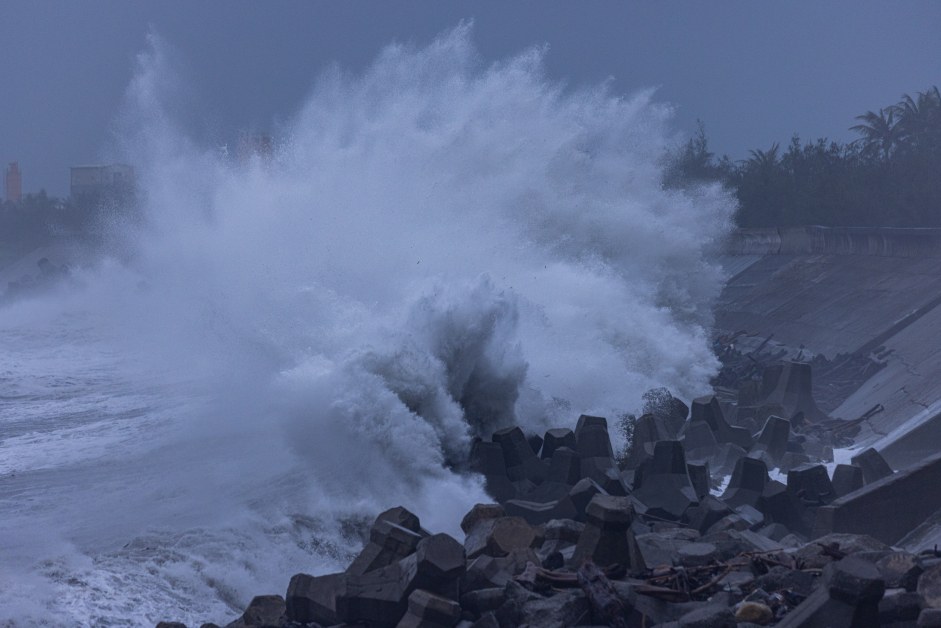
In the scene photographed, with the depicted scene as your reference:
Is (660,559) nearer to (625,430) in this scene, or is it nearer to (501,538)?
(501,538)

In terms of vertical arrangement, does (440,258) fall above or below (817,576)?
above

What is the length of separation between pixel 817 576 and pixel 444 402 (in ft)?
24.9

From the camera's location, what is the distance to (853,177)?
42562mm

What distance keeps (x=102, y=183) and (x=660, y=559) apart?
88804 millimetres

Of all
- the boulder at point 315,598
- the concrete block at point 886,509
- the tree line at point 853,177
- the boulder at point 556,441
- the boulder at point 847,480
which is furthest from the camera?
the tree line at point 853,177

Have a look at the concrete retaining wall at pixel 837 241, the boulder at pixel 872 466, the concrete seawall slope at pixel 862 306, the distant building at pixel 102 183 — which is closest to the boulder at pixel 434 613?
the boulder at pixel 872 466

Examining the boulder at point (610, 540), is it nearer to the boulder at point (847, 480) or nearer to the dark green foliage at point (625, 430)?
the boulder at point (847, 480)

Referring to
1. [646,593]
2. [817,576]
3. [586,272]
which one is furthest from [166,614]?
[586,272]

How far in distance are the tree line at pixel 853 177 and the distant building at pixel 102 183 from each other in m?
25.2

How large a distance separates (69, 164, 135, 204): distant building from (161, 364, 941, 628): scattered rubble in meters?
37.4

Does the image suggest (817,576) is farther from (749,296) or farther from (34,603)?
(749,296)

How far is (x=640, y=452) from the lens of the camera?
41.6ft

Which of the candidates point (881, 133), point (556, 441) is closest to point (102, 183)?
point (881, 133)

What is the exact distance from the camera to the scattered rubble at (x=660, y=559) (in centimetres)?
609
